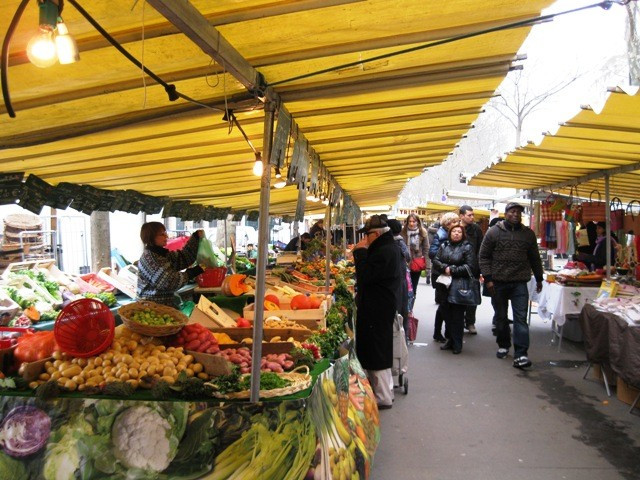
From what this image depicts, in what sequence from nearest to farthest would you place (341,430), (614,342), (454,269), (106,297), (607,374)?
(341,430) → (614,342) → (607,374) → (454,269) → (106,297)

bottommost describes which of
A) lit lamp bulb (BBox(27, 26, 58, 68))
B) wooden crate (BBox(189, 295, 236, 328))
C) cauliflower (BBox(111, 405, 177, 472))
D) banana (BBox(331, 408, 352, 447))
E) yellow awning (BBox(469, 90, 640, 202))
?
banana (BBox(331, 408, 352, 447))

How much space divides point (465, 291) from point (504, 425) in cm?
287

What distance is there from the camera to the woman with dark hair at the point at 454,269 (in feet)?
26.0

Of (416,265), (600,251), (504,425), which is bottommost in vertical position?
(504,425)

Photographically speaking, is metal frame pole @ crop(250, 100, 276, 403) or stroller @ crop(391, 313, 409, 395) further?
stroller @ crop(391, 313, 409, 395)

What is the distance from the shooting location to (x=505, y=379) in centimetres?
667

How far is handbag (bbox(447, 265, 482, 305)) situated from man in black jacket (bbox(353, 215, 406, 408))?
2641mm

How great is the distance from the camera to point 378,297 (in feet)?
17.6

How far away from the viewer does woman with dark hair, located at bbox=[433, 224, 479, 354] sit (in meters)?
7.92

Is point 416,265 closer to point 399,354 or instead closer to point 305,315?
point 399,354

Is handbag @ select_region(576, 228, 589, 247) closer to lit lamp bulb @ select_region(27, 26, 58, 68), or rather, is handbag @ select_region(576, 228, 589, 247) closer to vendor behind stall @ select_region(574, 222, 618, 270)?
vendor behind stall @ select_region(574, 222, 618, 270)

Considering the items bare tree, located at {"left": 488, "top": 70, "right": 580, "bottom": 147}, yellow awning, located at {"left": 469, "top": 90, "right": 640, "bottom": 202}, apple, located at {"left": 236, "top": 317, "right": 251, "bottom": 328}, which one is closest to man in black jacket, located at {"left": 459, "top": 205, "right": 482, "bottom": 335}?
yellow awning, located at {"left": 469, "top": 90, "right": 640, "bottom": 202}

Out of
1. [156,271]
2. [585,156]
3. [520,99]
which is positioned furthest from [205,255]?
[520,99]

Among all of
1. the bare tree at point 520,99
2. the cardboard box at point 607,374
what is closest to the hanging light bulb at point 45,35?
the cardboard box at point 607,374
